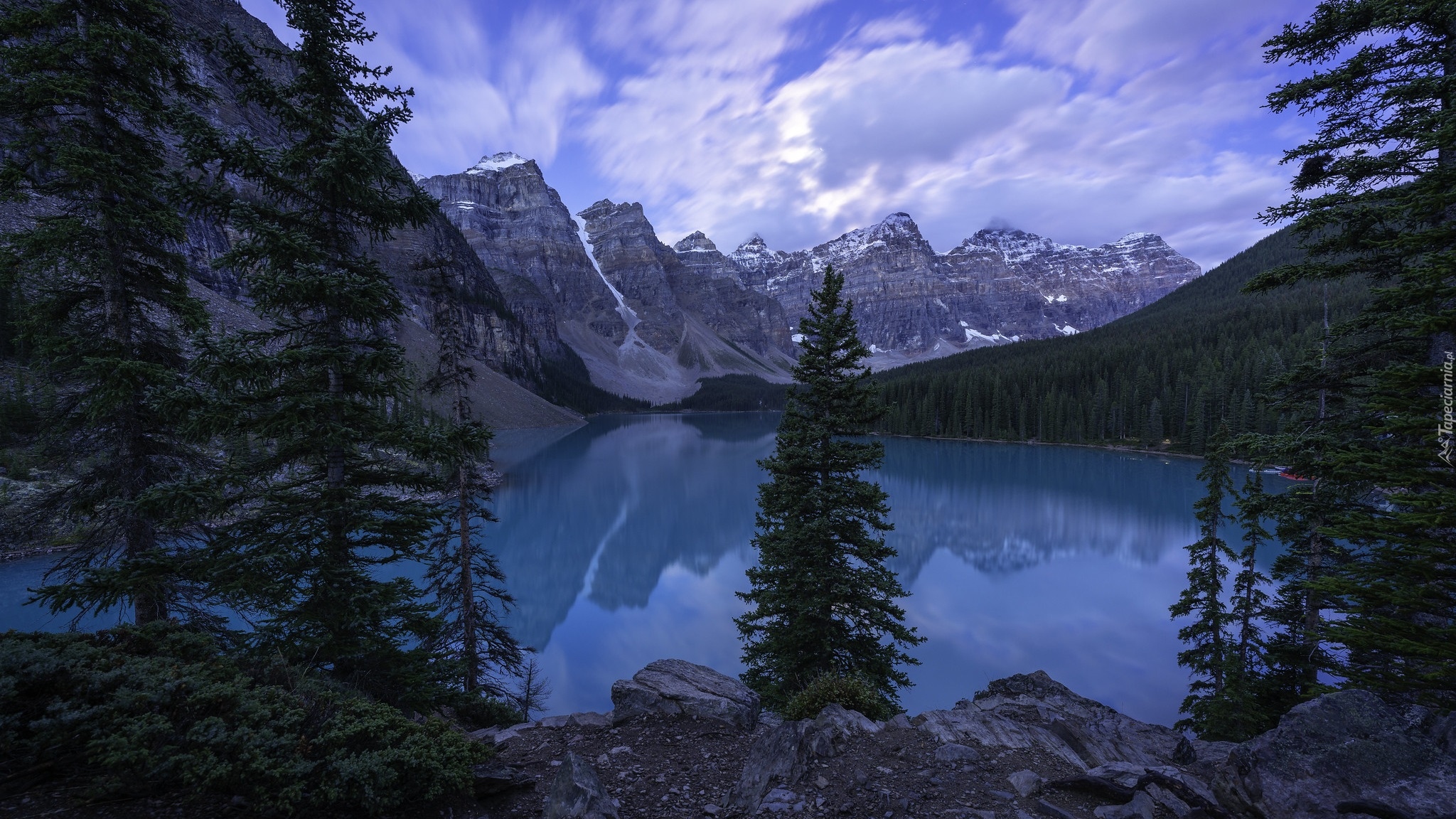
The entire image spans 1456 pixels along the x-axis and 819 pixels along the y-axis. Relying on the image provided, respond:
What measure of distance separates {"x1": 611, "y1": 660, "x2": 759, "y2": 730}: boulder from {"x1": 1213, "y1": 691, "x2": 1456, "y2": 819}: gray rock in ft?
20.1

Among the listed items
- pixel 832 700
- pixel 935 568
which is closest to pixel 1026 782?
pixel 832 700

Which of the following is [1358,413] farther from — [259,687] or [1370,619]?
[259,687]

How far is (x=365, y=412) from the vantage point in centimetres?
841

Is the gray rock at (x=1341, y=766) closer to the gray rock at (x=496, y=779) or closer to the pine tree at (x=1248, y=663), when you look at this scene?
the pine tree at (x=1248, y=663)

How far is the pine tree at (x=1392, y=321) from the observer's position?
6488 millimetres

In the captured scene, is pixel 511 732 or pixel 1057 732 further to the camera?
pixel 511 732

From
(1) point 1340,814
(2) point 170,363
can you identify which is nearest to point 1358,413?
(1) point 1340,814

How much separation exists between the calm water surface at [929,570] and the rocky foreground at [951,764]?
10.8 meters

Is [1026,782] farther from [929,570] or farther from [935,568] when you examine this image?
[935,568]

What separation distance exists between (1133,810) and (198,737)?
8.92 meters

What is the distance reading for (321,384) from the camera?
8344mm

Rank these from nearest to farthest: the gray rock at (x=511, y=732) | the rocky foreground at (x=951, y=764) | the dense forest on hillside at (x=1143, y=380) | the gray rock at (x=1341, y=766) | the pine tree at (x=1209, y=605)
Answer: the gray rock at (x=1341, y=766)
the rocky foreground at (x=951, y=764)
the gray rock at (x=511, y=732)
the pine tree at (x=1209, y=605)
the dense forest on hillside at (x=1143, y=380)

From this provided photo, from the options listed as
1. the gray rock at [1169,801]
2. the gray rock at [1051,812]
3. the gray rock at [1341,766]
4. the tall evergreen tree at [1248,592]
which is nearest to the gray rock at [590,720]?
the gray rock at [1051,812]

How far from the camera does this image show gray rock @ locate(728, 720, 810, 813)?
6523 millimetres
